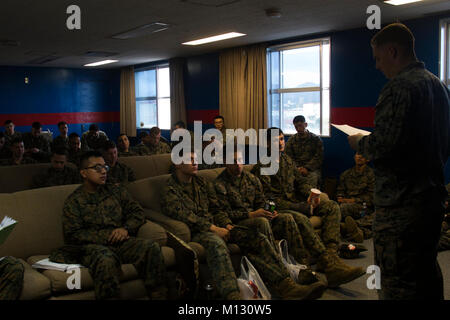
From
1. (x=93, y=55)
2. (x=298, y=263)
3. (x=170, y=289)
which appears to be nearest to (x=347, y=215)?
(x=298, y=263)

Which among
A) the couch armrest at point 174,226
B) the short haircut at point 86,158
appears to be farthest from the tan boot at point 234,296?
the short haircut at point 86,158

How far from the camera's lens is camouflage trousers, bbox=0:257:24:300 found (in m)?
2.40

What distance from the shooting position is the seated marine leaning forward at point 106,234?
2705 mm

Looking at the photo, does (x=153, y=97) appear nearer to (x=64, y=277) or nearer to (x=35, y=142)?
(x=35, y=142)

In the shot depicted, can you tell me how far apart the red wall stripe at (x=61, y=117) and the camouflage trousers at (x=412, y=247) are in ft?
36.5

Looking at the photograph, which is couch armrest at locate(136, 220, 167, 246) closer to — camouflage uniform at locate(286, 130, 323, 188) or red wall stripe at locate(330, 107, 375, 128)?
camouflage uniform at locate(286, 130, 323, 188)

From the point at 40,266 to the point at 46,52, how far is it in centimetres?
706

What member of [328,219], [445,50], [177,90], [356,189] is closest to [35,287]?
[328,219]

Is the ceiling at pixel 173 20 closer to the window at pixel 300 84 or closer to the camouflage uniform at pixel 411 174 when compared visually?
the window at pixel 300 84

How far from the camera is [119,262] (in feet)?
9.25

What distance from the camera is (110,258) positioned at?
9.00ft

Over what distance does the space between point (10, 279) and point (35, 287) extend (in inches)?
6.0

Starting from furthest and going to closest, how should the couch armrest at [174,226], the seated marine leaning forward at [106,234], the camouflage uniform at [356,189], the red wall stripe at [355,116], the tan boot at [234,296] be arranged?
the red wall stripe at [355,116], the camouflage uniform at [356,189], the couch armrest at [174,226], the tan boot at [234,296], the seated marine leaning forward at [106,234]

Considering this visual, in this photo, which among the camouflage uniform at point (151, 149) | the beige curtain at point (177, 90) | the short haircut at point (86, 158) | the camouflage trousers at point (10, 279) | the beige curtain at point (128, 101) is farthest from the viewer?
the beige curtain at point (128, 101)
